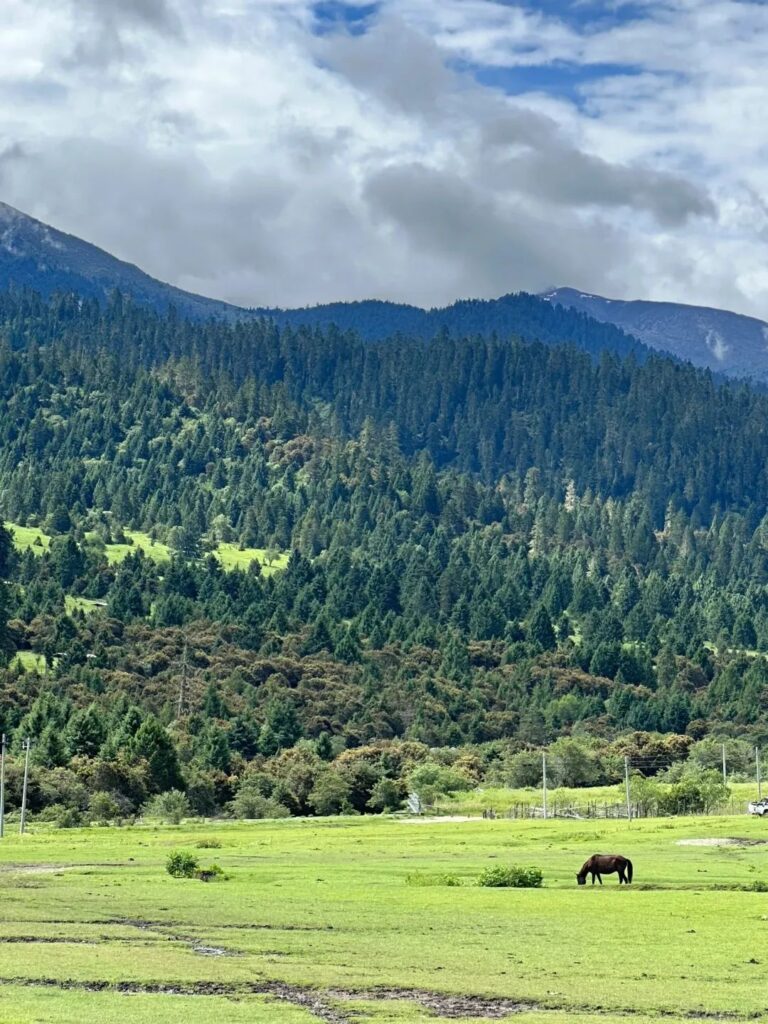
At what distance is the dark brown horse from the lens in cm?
7069

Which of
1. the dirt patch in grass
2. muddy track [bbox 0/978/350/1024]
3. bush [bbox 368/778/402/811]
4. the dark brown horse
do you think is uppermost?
muddy track [bbox 0/978/350/1024]

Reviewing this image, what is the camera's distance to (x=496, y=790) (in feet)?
582

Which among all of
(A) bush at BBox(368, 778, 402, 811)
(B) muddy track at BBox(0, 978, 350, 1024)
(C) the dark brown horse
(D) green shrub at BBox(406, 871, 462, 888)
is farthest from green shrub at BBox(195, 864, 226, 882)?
(A) bush at BBox(368, 778, 402, 811)

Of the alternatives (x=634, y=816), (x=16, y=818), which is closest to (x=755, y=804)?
(x=634, y=816)

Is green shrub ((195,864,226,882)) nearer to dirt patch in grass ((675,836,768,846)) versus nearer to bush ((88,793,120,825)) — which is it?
dirt patch in grass ((675,836,768,846))

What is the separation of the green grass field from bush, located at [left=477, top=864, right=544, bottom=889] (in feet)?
4.02

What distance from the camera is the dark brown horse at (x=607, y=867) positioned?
70688mm

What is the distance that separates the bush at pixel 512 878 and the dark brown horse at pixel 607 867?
206 cm

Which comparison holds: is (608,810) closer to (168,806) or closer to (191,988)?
(168,806)

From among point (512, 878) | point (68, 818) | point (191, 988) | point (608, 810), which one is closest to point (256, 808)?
point (68, 818)

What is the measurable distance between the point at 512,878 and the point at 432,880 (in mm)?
4073

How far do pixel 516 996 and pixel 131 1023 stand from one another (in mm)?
10712

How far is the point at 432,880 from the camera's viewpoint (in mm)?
73562

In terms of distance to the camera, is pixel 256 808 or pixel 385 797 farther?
pixel 385 797
